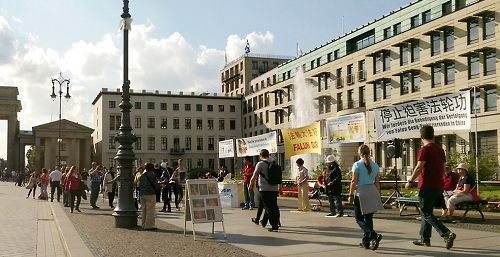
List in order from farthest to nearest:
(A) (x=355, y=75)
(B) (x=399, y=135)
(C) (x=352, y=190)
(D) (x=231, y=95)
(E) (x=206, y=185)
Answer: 1. (D) (x=231, y=95)
2. (A) (x=355, y=75)
3. (B) (x=399, y=135)
4. (E) (x=206, y=185)
5. (C) (x=352, y=190)

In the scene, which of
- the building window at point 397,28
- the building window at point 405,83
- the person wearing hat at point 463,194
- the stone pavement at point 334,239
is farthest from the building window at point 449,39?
the stone pavement at point 334,239

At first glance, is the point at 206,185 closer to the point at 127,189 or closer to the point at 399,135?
the point at 127,189

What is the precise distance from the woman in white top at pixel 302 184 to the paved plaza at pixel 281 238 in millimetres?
1359

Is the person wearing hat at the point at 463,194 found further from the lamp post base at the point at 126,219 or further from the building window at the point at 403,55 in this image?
the building window at the point at 403,55

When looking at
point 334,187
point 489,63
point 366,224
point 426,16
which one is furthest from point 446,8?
point 366,224

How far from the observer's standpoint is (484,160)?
35562 millimetres

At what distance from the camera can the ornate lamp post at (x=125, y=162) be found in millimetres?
14258

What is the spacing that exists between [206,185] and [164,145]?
95.9m

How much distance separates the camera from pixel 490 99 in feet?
163

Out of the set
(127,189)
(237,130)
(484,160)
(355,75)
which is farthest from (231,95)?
(127,189)

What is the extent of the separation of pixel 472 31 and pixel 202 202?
154ft

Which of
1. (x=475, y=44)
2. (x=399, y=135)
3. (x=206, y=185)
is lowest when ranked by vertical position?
(x=206, y=185)

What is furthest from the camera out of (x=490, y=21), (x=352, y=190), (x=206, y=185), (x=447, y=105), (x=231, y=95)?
(x=231, y=95)

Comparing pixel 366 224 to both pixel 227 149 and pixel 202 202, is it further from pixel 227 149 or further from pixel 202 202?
pixel 227 149
